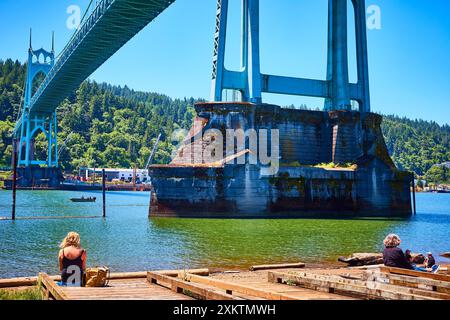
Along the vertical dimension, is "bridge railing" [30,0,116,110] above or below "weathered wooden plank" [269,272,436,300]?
above

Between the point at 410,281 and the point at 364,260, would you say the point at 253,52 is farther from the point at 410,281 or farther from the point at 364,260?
the point at 410,281

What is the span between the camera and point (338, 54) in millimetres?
45062

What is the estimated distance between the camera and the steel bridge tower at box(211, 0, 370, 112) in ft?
130

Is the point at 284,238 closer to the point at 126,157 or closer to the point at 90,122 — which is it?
Answer: the point at 126,157

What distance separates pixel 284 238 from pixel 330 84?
24801 mm

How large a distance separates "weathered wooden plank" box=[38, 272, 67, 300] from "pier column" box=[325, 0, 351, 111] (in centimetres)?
3862

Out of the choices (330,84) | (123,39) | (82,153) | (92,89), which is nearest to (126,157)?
(82,153)

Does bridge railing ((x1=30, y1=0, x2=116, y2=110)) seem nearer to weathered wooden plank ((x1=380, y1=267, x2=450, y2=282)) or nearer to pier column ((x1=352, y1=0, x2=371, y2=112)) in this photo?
pier column ((x1=352, y1=0, x2=371, y2=112))

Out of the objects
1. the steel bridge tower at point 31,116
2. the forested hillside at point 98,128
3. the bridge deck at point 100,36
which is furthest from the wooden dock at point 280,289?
the forested hillside at point 98,128

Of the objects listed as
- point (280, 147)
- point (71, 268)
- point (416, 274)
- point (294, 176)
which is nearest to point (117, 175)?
point (280, 147)

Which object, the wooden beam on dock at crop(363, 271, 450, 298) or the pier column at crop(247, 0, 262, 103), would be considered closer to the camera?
the wooden beam on dock at crop(363, 271, 450, 298)

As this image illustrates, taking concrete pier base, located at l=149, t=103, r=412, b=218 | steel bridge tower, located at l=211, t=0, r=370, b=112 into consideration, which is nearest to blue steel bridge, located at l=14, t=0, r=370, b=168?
steel bridge tower, located at l=211, t=0, r=370, b=112
